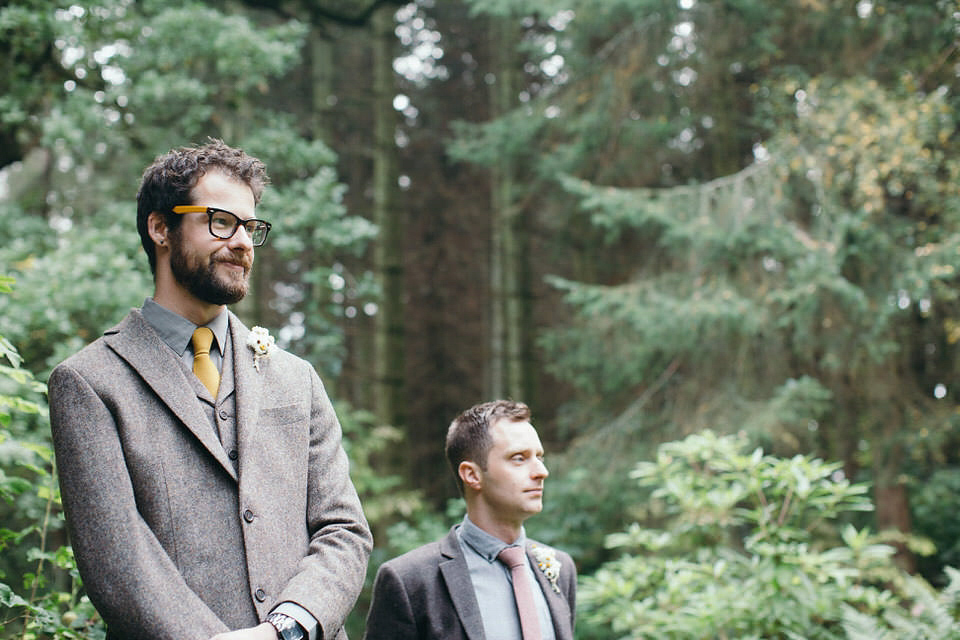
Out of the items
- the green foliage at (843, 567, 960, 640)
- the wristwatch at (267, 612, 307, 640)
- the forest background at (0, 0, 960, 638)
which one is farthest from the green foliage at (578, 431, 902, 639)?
the wristwatch at (267, 612, 307, 640)

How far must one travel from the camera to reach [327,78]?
12.1 metres

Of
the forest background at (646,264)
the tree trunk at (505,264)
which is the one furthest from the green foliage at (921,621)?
the tree trunk at (505,264)

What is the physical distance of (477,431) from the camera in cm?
310

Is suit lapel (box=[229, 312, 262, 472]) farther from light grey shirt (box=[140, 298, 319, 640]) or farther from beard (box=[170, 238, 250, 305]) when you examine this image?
beard (box=[170, 238, 250, 305])

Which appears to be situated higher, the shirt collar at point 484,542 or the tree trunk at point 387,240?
A: the tree trunk at point 387,240

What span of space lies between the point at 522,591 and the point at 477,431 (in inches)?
23.1

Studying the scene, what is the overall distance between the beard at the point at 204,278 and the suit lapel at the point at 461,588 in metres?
1.21

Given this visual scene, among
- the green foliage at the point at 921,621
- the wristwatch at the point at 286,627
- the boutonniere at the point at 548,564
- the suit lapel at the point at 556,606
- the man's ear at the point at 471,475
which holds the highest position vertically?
the man's ear at the point at 471,475

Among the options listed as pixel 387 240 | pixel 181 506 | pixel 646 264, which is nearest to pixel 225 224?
pixel 181 506

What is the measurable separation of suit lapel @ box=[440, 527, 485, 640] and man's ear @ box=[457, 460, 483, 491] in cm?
20

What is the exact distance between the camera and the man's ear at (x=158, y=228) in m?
2.23

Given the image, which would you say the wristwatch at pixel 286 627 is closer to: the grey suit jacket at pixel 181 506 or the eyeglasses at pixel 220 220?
the grey suit jacket at pixel 181 506

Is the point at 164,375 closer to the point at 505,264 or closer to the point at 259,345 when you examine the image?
the point at 259,345

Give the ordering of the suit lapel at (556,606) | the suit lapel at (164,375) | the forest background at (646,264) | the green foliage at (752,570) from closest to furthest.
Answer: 1. the suit lapel at (164,375)
2. the suit lapel at (556,606)
3. the green foliage at (752,570)
4. the forest background at (646,264)
